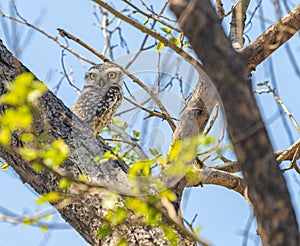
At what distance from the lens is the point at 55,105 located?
2754 millimetres

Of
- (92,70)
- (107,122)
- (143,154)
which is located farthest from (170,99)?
(92,70)

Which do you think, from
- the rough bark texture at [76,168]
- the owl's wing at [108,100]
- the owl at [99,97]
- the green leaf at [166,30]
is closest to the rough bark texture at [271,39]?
the green leaf at [166,30]

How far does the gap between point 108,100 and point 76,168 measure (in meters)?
2.59

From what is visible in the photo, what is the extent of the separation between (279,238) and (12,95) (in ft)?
2.33

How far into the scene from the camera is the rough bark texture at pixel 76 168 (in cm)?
257

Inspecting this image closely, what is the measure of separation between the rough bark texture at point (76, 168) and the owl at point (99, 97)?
6.56ft

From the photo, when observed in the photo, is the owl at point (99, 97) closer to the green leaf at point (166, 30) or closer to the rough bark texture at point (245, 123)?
the green leaf at point (166, 30)

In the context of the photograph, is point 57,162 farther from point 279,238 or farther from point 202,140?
point 279,238

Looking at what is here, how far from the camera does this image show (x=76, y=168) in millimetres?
2668

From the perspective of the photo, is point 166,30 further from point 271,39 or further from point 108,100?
point 108,100

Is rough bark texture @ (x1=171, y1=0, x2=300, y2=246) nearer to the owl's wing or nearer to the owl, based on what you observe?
the owl

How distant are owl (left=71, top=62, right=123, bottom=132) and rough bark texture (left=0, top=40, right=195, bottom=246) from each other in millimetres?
2001

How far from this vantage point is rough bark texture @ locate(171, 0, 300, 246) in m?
1.41

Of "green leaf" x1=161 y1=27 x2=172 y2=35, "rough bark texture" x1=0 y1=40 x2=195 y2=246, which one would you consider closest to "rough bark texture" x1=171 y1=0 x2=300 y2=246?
"rough bark texture" x1=0 y1=40 x2=195 y2=246
